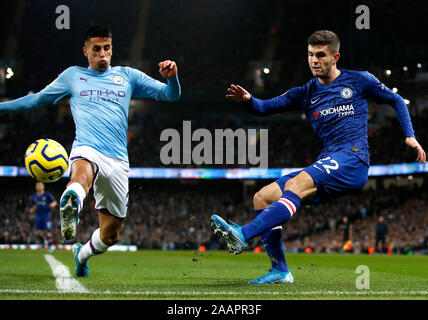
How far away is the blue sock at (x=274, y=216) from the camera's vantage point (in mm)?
5266

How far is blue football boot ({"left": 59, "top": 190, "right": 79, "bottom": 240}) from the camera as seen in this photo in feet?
17.6

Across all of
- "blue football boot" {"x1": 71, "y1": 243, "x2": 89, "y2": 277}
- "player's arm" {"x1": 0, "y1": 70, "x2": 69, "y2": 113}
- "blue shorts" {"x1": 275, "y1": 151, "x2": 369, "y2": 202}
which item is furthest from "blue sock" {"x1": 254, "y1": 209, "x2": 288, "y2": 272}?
"player's arm" {"x1": 0, "y1": 70, "x2": 69, "y2": 113}

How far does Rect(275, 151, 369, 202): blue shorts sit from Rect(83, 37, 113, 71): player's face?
2.66 metres

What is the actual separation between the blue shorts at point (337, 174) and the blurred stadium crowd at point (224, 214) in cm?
2183

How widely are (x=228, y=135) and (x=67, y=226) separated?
114ft

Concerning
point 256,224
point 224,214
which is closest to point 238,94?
point 256,224

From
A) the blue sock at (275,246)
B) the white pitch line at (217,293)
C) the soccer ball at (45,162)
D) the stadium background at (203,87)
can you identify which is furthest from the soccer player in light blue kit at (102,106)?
the stadium background at (203,87)

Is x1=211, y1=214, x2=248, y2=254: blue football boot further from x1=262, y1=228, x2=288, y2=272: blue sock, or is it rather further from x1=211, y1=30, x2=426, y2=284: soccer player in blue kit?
x1=262, y1=228, x2=288, y2=272: blue sock

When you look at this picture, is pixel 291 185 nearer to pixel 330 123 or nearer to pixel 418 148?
pixel 330 123

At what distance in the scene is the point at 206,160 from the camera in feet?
117

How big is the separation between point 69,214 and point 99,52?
226cm

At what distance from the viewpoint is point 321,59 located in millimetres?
6223

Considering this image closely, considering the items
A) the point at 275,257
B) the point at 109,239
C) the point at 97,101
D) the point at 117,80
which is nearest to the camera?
the point at 97,101
